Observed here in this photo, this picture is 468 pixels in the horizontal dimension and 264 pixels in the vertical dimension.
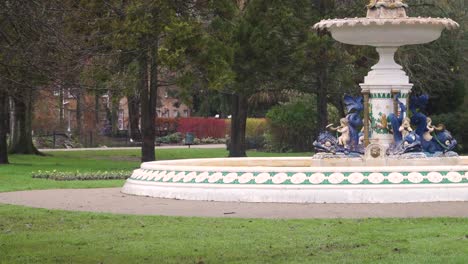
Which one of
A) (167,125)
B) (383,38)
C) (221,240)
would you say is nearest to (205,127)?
(167,125)

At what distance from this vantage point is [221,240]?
39.0 feet

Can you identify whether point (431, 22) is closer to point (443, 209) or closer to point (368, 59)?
point (443, 209)

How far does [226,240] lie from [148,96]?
21556 millimetres

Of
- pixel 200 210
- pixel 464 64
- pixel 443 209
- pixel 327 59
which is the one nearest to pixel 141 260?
pixel 200 210

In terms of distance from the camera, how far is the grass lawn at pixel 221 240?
10.5 metres

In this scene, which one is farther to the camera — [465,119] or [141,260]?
[465,119]

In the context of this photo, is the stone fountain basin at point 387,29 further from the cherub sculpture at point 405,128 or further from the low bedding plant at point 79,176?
the low bedding plant at point 79,176

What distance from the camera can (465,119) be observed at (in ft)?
131

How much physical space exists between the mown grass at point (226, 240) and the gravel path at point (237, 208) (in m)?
0.88

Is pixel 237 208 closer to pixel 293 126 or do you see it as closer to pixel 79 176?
pixel 79 176

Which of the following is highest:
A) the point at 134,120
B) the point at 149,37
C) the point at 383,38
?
the point at 149,37

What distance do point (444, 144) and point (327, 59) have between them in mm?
14419

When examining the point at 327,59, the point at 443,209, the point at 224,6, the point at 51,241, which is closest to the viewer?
the point at 51,241

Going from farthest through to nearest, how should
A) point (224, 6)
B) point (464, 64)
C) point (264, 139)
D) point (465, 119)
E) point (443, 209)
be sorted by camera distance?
point (264, 139) → point (464, 64) → point (465, 119) → point (224, 6) → point (443, 209)
